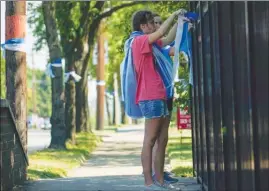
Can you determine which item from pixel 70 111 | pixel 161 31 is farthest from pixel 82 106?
pixel 161 31

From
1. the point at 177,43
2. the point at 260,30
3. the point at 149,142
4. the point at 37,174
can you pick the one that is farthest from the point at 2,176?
the point at 37,174

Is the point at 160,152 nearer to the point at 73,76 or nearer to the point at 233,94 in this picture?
the point at 233,94

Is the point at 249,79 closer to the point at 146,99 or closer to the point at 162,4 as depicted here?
the point at 146,99

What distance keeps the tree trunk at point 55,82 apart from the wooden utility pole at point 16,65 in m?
7.98

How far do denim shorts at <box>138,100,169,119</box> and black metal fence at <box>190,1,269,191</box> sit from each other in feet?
1.38

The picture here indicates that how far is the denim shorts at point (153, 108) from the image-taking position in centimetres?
668

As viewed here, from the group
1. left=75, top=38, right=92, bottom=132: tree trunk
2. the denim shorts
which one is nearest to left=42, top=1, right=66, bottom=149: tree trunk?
left=75, top=38, right=92, bottom=132: tree trunk

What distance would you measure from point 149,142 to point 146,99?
45 cm

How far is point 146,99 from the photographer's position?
6.68m

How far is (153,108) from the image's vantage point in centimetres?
669

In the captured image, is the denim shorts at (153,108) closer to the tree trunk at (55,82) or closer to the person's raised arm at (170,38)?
the person's raised arm at (170,38)

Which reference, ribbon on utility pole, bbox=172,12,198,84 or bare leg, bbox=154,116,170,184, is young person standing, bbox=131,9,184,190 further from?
ribbon on utility pole, bbox=172,12,198,84

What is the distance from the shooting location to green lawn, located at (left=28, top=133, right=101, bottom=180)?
467 inches

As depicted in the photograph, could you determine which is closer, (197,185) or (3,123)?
(3,123)
